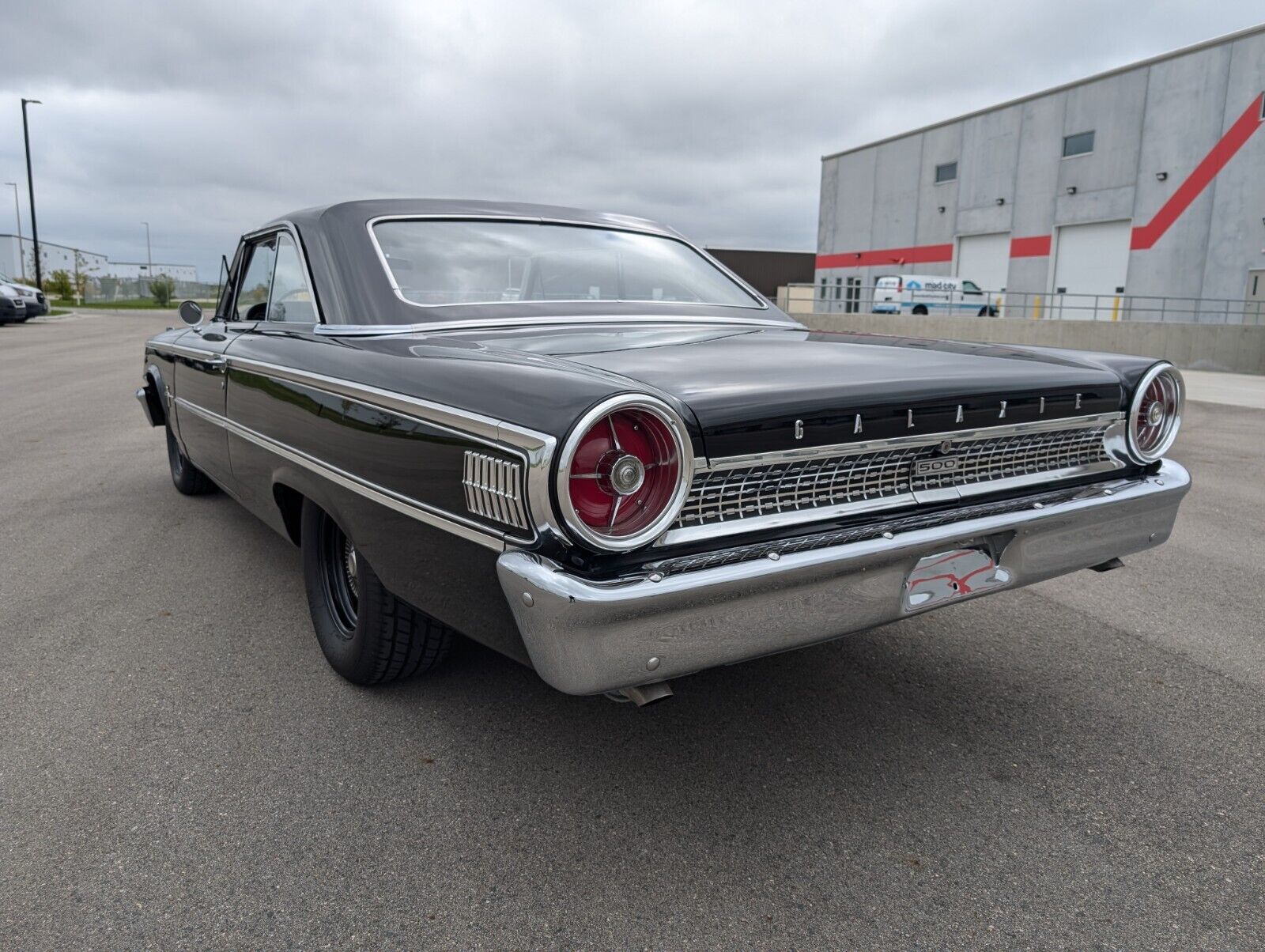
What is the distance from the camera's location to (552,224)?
11.3 feet

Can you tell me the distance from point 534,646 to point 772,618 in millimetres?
505

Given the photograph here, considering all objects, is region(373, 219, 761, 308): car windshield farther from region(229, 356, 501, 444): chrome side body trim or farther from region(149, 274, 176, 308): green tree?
region(149, 274, 176, 308): green tree

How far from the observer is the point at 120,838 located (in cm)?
212

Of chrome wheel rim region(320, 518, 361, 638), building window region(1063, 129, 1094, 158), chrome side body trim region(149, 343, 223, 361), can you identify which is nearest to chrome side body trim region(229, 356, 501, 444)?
chrome wheel rim region(320, 518, 361, 638)

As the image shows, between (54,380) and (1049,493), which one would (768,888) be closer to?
(1049,493)

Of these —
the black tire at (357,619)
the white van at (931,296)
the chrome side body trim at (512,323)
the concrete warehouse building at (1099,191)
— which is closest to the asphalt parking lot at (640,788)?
the black tire at (357,619)

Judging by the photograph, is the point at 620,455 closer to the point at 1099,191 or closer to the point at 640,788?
the point at 640,788

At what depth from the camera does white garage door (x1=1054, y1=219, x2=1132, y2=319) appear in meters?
25.5

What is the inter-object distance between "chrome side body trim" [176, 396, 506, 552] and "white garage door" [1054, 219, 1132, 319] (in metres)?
25.6

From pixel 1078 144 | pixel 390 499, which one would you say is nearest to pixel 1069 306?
pixel 1078 144

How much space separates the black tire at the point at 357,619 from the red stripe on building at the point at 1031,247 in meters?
28.7

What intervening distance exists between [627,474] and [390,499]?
0.71 meters

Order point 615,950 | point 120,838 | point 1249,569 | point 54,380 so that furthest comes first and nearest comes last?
point 54,380
point 1249,569
point 120,838
point 615,950

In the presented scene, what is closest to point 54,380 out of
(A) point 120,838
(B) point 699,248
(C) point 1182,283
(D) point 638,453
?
(B) point 699,248
